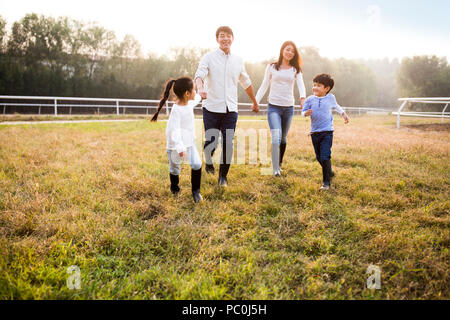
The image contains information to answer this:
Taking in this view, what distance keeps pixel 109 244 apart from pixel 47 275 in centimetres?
51

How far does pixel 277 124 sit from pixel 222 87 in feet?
3.68

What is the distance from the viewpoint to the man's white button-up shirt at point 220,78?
3.59m

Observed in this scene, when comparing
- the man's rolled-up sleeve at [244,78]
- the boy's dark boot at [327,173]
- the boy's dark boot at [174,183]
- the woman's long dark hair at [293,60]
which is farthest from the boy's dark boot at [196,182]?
the woman's long dark hair at [293,60]

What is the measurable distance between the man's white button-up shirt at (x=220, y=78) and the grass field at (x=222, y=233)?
3.65 feet

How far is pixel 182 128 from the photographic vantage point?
298 cm

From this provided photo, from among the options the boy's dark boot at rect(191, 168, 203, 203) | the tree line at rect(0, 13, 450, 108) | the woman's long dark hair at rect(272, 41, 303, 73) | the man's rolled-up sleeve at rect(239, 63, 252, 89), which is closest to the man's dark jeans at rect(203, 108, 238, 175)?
the man's rolled-up sleeve at rect(239, 63, 252, 89)

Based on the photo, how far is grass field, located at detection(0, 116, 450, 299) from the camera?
173 centimetres

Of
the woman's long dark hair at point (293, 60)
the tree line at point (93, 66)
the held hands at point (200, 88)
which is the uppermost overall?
the tree line at point (93, 66)

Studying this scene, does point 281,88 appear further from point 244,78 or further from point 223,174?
point 223,174

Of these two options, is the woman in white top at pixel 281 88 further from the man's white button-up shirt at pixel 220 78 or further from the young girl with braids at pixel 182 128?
the young girl with braids at pixel 182 128

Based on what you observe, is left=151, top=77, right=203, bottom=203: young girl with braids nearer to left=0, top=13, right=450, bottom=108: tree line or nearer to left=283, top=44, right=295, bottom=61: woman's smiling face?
left=283, top=44, right=295, bottom=61: woman's smiling face

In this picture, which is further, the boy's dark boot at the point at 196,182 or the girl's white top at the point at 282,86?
the girl's white top at the point at 282,86

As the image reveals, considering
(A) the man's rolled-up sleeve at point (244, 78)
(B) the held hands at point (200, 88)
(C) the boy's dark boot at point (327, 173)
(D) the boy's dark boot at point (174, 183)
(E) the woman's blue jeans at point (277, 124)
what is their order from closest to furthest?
1. (D) the boy's dark boot at point (174, 183)
2. (B) the held hands at point (200, 88)
3. (C) the boy's dark boot at point (327, 173)
4. (A) the man's rolled-up sleeve at point (244, 78)
5. (E) the woman's blue jeans at point (277, 124)
